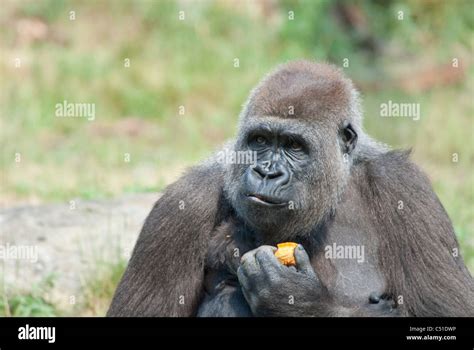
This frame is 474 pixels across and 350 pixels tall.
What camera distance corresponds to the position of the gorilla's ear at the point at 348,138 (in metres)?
6.68

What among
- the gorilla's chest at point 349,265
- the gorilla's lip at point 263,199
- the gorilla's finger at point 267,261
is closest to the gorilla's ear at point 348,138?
the gorilla's chest at point 349,265

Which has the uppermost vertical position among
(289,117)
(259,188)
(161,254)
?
(289,117)

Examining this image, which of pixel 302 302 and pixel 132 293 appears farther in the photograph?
pixel 132 293

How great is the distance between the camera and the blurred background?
1297 cm

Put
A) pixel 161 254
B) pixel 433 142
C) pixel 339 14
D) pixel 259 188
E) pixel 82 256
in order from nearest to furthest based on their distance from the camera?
pixel 259 188, pixel 161 254, pixel 82 256, pixel 433 142, pixel 339 14

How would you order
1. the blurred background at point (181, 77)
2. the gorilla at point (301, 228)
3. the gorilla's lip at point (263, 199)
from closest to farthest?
the gorilla's lip at point (263, 199)
the gorilla at point (301, 228)
the blurred background at point (181, 77)

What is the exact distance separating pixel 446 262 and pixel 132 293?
→ 6.84 ft

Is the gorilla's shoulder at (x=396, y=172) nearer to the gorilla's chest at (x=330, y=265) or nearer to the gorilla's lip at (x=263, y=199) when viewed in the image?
the gorilla's chest at (x=330, y=265)

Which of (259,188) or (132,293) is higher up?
(259,188)

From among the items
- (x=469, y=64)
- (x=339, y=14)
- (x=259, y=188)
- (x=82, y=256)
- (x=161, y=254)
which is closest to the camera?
(x=259, y=188)

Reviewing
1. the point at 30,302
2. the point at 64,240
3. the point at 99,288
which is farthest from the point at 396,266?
the point at 64,240

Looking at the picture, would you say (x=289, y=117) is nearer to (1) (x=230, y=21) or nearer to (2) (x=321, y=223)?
(2) (x=321, y=223)

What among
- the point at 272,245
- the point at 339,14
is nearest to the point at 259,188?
the point at 272,245
